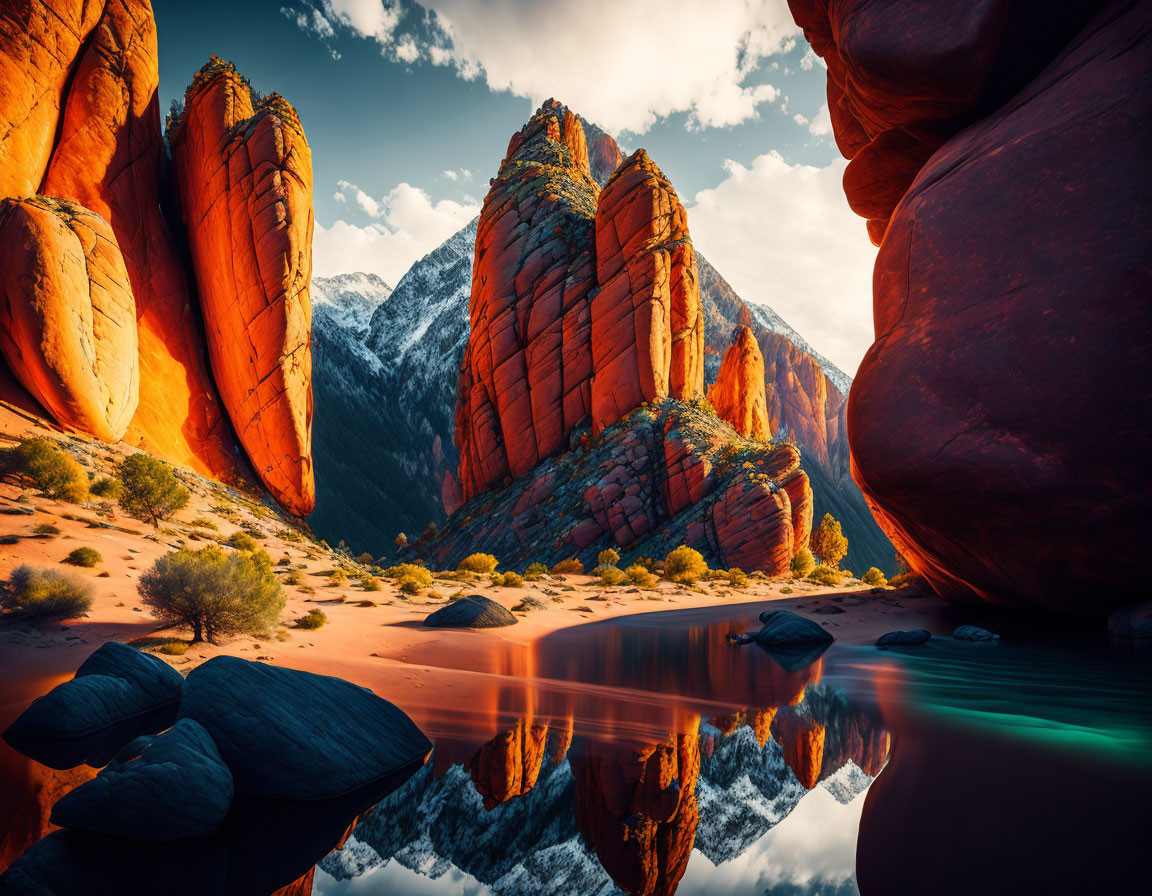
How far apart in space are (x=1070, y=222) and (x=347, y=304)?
13639cm

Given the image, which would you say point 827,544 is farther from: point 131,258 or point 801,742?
point 131,258

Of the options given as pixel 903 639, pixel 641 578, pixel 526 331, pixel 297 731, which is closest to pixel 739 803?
pixel 297 731

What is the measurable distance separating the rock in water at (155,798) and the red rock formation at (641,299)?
36.0 meters

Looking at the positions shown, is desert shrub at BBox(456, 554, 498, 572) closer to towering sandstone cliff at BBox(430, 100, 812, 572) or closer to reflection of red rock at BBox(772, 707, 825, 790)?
towering sandstone cliff at BBox(430, 100, 812, 572)

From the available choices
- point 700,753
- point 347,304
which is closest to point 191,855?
point 700,753

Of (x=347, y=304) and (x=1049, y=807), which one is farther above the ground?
(x=347, y=304)

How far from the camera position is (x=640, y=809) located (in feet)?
14.6

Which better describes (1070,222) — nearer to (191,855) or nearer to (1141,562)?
(1141,562)

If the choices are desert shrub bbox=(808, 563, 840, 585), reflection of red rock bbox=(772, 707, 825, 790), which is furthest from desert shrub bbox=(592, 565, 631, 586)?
reflection of red rock bbox=(772, 707, 825, 790)

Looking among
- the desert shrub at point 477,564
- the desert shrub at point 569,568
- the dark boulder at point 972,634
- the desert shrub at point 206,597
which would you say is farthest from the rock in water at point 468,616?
the desert shrub at point 569,568

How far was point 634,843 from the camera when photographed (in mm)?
3996

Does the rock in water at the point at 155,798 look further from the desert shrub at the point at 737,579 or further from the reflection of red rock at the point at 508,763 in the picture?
the desert shrub at the point at 737,579

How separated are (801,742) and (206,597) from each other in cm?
899

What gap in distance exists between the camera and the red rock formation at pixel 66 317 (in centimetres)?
1662
